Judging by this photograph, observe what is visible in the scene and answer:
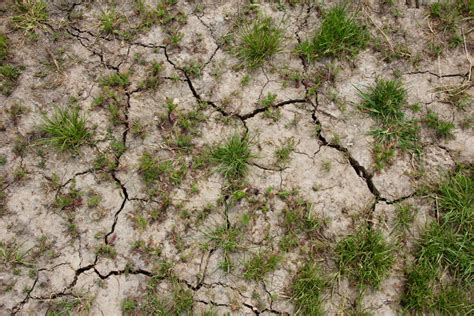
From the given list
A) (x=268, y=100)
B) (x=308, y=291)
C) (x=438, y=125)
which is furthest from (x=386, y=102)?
(x=308, y=291)

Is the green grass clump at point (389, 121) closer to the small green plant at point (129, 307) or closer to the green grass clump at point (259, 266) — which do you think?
the green grass clump at point (259, 266)

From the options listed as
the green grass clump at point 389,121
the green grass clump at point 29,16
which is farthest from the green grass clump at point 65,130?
the green grass clump at point 389,121

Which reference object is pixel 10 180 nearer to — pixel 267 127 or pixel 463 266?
pixel 267 127

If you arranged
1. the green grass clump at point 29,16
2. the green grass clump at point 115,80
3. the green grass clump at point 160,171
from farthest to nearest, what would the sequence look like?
the green grass clump at point 29,16, the green grass clump at point 115,80, the green grass clump at point 160,171

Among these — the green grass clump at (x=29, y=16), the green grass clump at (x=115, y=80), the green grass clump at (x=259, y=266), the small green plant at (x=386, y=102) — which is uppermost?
the green grass clump at (x=29, y=16)

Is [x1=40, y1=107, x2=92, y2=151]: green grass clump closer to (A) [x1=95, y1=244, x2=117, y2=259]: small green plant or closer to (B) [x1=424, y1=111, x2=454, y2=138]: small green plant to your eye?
(A) [x1=95, y1=244, x2=117, y2=259]: small green plant

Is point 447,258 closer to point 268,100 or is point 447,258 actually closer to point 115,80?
point 268,100

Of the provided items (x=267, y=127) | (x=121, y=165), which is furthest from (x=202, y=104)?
(x=121, y=165)
